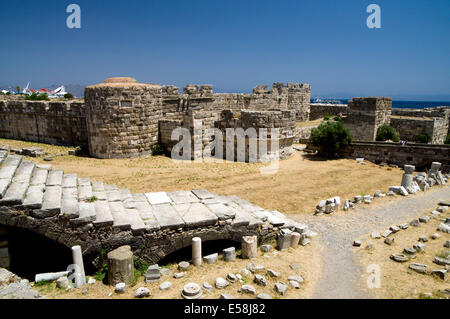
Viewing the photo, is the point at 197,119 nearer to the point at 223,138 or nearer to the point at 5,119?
the point at 223,138

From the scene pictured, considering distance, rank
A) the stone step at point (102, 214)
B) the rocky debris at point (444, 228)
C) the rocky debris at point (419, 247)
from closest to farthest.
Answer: the stone step at point (102, 214) < the rocky debris at point (419, 247) < the rocky debris at point (444, 228)

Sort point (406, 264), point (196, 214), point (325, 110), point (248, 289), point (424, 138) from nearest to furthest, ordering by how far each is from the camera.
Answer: point (248, 289) → point (406, 264) → point (196, 214) → point (424, 138) → point (325, 110)

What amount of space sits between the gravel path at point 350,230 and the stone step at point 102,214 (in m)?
3.74

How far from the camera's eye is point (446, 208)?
28.7 ft

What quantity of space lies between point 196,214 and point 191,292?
193 centimetres

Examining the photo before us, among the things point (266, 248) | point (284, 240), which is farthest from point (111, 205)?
point (284, 240)

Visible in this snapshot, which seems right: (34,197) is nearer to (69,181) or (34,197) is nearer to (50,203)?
(50,203)

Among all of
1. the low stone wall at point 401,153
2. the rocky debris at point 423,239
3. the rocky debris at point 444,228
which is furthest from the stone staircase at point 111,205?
the low stone wall at point 401,153

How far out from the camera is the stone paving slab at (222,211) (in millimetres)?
6440

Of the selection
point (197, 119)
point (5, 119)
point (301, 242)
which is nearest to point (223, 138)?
point (197, 119)

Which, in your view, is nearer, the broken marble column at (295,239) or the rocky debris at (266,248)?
the rocky debris at (266,248)

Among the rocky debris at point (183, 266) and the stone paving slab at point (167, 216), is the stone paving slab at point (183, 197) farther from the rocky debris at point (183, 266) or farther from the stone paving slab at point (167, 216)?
the rocky debris at point (183, 266)

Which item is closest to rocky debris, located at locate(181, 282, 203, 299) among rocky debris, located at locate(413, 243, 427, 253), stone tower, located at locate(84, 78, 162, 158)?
rocky debris, located at locate(413, 243, 427, 253)

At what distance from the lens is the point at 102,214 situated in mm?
5906
